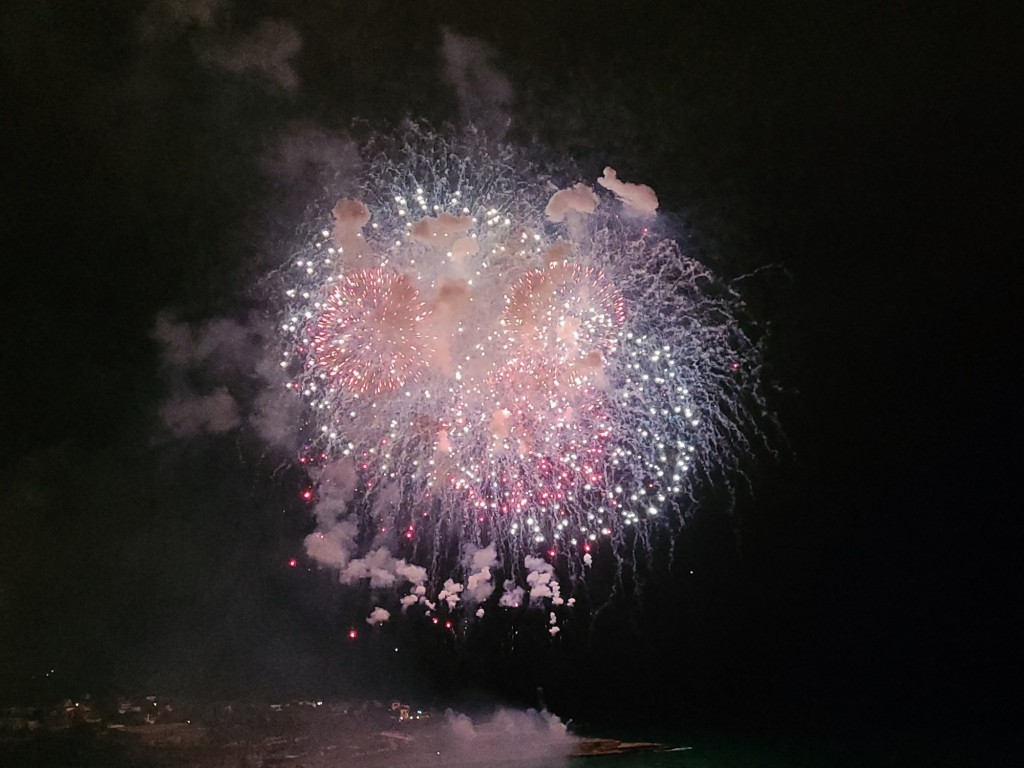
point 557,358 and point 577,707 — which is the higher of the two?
point 557,358

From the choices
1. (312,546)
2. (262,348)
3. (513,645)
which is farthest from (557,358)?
(513,645)

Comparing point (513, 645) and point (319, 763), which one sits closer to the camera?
point (319, 763)

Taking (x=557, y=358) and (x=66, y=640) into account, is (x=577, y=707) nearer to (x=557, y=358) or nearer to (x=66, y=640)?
(x=66, y=640)

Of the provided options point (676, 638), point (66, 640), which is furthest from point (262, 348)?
point (676, 638)

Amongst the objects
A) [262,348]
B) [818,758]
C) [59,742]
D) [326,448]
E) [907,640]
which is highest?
[262,348]

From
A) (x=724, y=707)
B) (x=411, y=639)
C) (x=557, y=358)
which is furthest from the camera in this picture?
(x=724, y=707)

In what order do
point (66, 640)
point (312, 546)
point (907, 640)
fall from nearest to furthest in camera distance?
point (312, 546)
point (66, 640)
point (907, 640)

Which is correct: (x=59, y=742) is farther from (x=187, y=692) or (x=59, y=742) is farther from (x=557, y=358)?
(x=557, y=358)
